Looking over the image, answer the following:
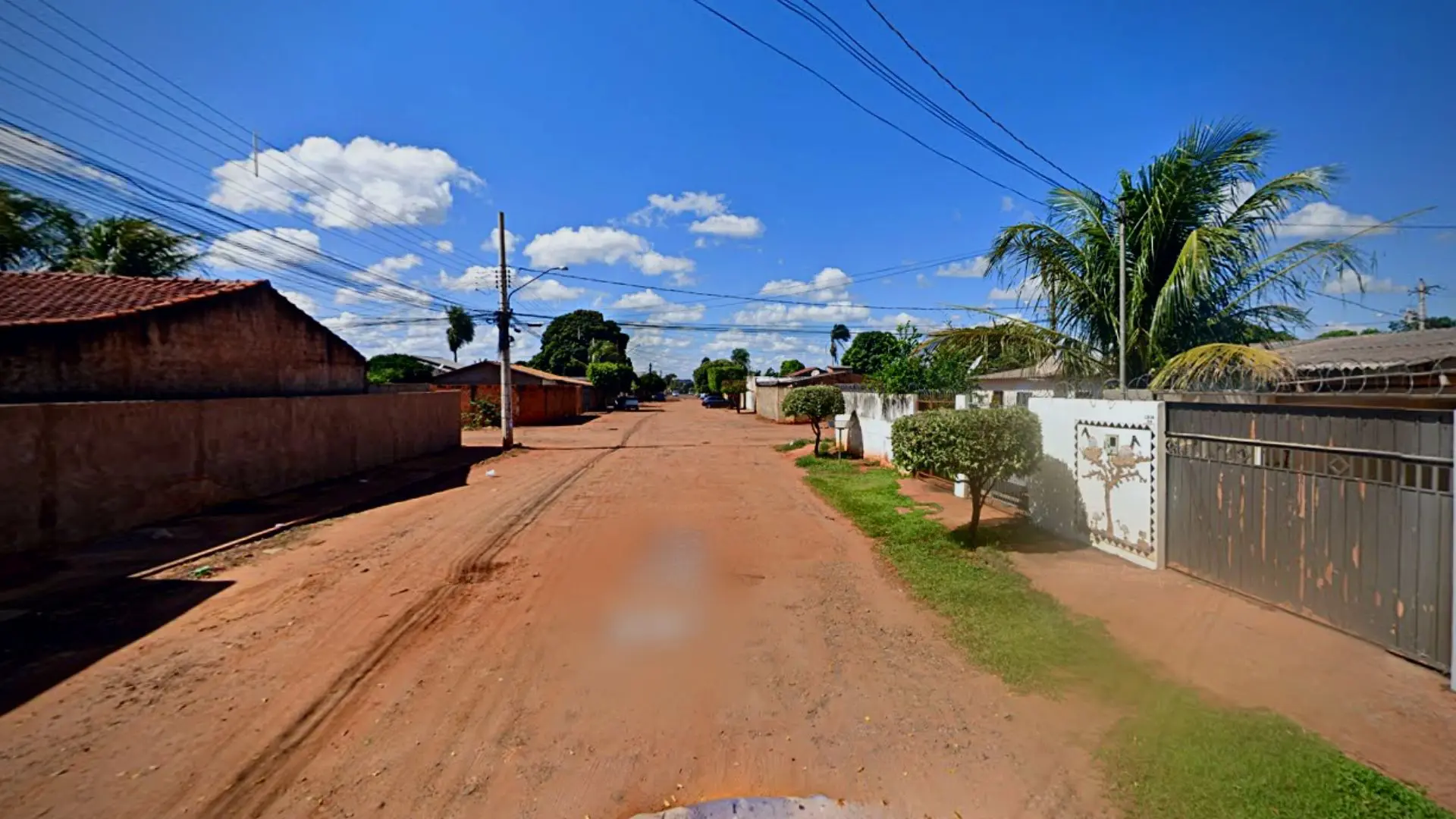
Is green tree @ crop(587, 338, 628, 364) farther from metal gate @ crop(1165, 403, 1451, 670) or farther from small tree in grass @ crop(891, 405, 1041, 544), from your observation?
metal gate @ crop(1165, 403, 1451, 670)

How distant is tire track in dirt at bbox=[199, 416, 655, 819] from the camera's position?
3.19 metres

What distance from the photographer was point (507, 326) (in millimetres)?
21516

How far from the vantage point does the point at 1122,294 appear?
28.9 feet

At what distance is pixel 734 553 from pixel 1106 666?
14.2 ft

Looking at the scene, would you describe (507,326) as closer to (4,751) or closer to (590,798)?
(4,751)

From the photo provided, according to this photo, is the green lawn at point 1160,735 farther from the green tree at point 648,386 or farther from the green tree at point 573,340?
the green tree at point 648,386

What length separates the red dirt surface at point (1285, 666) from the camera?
3336 millimetres

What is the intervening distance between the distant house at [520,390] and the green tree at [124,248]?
11512mm

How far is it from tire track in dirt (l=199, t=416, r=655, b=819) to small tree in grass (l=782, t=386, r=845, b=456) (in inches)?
472

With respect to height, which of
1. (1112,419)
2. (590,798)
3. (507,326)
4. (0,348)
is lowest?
(590,798)

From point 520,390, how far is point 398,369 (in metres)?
13.0

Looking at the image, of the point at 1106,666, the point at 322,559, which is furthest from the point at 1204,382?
the point at 322,559

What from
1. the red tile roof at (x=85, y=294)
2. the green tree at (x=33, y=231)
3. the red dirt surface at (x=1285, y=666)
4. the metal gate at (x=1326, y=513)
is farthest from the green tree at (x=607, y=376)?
Result: the metal gate at (x=1326, y=513)

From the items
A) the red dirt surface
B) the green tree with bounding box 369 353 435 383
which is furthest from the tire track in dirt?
the green tree with bounding box 369 353 435 383
